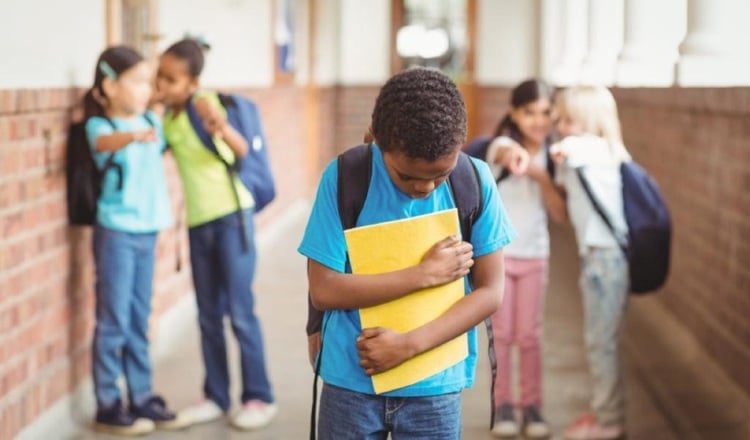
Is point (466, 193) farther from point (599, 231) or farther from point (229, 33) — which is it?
point (229, 33)

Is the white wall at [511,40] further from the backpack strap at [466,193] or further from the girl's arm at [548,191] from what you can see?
the backpack strap at [466,193]

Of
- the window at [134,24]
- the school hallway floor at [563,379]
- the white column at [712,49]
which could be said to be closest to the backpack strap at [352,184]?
the school hallway floor at [563,379]

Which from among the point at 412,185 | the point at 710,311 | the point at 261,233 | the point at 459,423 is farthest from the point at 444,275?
the point at 261,233

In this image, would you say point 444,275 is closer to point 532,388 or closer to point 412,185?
point 412,185

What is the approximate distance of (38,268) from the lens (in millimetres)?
4621

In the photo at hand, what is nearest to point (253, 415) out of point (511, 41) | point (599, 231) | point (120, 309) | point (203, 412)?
point (203, 412)

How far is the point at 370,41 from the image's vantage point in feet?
51.8

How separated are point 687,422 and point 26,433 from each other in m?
2.46

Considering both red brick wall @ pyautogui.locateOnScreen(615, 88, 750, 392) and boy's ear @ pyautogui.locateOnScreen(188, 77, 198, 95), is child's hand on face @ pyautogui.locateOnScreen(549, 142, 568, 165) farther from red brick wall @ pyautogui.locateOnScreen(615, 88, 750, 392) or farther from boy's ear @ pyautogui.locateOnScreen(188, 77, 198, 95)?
boy's ear @ pyautogui.locateOnScreen(188, 77, 198, 95)

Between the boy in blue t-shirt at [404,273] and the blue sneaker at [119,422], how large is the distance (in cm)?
241

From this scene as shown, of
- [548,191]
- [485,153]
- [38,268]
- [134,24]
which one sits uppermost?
[134,24]

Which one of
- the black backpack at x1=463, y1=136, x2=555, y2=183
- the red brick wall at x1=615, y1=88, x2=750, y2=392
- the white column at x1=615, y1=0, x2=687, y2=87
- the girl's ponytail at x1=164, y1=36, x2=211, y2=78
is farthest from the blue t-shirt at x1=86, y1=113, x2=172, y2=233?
the white column at x1=615, y1=0, x2=687, y2=87

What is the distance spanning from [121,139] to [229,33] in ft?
14.1

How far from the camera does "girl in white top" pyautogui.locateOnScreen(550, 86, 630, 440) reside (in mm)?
4691
